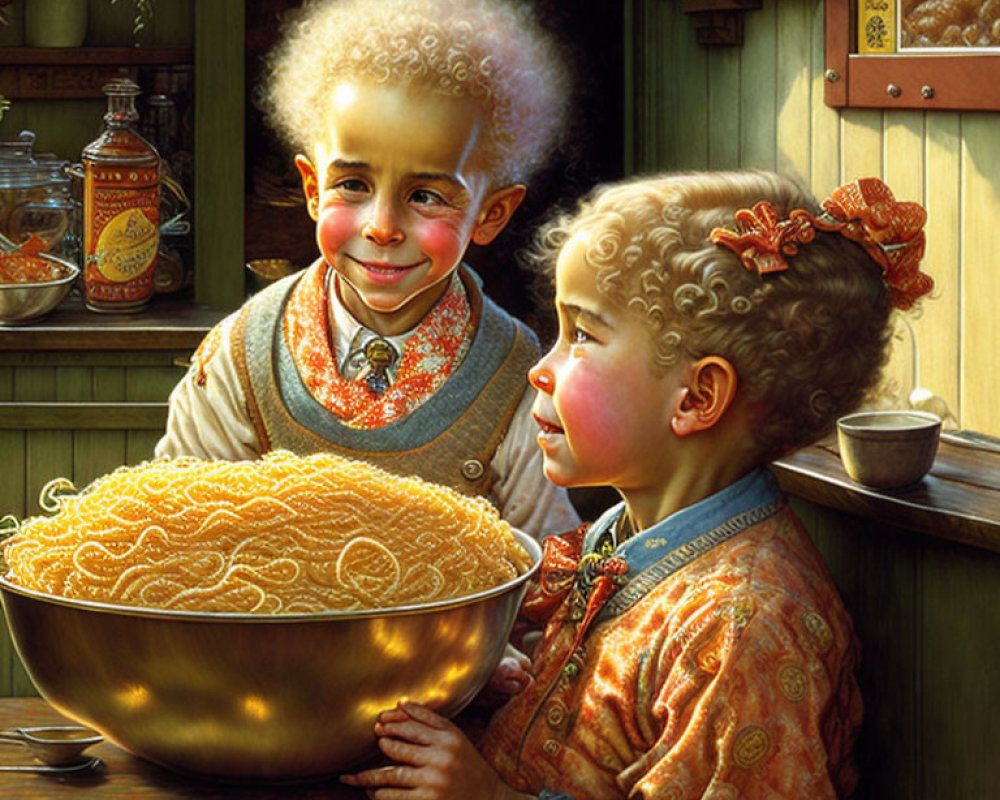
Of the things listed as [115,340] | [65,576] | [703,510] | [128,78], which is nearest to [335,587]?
[65,576]

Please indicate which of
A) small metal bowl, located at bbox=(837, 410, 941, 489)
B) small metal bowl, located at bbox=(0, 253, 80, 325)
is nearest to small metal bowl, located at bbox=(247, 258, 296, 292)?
small metal bowl, located at bbox=(0, 253, 80, 325)

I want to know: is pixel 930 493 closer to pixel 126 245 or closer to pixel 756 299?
pixel 756 299

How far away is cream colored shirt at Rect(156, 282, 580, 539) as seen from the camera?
64.3 inches

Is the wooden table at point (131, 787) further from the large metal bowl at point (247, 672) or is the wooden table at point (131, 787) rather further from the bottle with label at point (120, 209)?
the bottle with label at point (120, 209)

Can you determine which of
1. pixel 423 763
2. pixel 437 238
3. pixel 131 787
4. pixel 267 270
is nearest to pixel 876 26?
pixel 437 238

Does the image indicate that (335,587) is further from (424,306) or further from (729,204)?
(424,306)

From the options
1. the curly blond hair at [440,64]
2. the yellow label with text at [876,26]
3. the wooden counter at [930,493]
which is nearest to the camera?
the wooden counter at [930,493]

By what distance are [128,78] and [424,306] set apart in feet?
4.61

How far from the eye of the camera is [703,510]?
1231mm

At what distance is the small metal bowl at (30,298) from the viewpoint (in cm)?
254

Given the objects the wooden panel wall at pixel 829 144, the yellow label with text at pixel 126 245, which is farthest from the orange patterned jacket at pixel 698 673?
the yellow label with text at pixel 126 245

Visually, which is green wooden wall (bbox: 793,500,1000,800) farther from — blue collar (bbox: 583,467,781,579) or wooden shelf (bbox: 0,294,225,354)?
wooden shelf (bbox: 0,294,225,354)

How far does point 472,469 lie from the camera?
5.39ft

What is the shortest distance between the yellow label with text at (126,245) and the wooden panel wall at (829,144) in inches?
33.2
